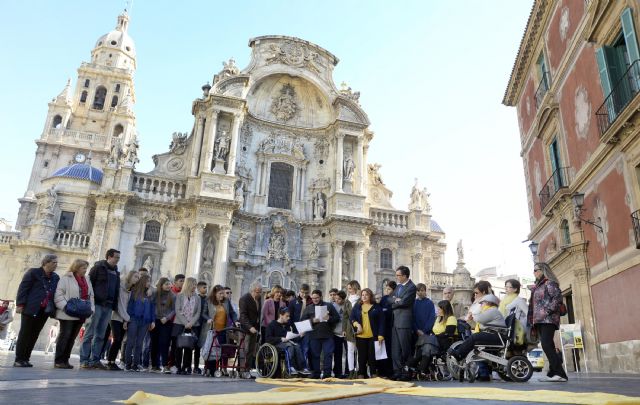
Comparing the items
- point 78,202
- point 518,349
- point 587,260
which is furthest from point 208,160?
point 518,349

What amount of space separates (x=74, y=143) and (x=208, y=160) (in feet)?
89.5

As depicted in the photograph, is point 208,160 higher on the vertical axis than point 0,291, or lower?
higher

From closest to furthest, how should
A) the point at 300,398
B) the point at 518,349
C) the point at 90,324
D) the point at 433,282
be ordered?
the point at 300,398
the point at 518,349
the point at 90,324
the point at 433,282

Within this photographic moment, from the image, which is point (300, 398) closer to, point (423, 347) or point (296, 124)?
point (423, 347)

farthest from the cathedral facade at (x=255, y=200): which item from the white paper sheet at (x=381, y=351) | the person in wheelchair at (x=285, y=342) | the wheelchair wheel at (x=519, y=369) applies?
the wheelchair wheel at (x=519, y=369)

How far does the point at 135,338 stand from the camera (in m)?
8.89

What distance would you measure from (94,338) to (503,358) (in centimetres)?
678

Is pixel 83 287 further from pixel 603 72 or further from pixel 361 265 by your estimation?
pixel 361 265

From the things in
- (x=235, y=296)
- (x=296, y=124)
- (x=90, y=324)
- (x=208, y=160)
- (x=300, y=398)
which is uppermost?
(x=296, y=124)

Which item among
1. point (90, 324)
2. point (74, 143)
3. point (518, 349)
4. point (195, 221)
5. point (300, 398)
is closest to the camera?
point (300, 398)

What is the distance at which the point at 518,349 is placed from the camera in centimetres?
743

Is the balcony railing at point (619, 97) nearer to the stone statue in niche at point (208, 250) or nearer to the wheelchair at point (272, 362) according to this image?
the wheelchair at point (272, 362)

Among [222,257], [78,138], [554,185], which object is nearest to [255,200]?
[222,257]

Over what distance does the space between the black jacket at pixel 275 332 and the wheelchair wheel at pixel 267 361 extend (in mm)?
334
